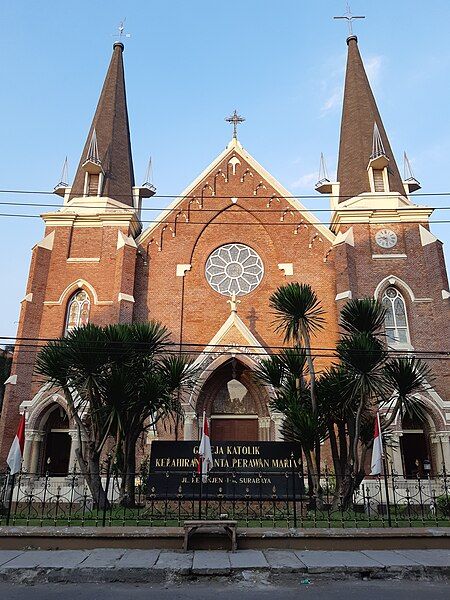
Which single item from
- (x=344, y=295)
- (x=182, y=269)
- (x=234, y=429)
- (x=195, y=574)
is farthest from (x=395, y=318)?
(x=195, y=574)

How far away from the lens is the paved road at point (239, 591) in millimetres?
7078

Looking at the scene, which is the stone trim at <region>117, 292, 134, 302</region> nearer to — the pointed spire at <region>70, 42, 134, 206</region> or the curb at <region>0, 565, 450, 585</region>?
the pointed spire at <region>70, 42, 134, 206</region>

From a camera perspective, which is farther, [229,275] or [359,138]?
[359,138]

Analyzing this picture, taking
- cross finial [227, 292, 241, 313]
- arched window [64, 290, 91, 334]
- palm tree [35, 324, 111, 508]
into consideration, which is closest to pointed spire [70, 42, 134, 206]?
arched window [64, 290, 91, 334]

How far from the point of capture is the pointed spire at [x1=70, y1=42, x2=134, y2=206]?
90.0 feet

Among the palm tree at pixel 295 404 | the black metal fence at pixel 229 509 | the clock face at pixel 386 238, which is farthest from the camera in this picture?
the clock face at pixel 386 238

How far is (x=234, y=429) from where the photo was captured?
75.8 feet

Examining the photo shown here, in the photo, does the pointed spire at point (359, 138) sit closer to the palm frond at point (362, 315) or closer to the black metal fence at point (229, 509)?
the palm frond at point (362, 315)

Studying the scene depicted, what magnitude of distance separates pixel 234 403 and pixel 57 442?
800 centimetres

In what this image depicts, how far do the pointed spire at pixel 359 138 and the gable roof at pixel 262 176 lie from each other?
200 cm

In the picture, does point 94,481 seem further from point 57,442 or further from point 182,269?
point 182,269

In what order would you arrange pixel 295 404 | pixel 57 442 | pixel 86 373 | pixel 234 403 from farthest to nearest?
pixel 234 403
pixel 57 442
pixel 295 404
pixel 86 373

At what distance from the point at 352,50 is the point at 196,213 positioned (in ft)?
52.6

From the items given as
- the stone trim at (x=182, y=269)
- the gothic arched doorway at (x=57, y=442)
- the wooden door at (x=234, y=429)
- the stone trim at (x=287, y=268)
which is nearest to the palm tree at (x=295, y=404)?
the wooden door at (x=234, y=429)
